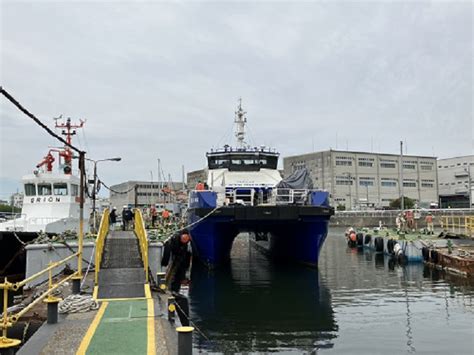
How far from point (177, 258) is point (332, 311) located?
1190 cm

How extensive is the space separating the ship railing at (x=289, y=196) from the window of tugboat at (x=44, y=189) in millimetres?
10350

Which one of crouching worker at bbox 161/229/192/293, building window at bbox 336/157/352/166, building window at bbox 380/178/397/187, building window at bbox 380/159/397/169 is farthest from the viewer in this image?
building window at bbox 380/159/397/169

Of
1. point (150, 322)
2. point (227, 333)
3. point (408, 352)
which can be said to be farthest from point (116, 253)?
point (408, 352)

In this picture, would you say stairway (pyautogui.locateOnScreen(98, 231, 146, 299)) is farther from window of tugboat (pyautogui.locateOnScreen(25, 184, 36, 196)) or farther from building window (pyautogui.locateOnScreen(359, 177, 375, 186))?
building window (pyautogui.locateOnScreen(359, 177, 375, 186))

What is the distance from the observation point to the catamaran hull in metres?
17.4

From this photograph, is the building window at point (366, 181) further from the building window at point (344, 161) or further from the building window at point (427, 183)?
the building window at point (427, 183)

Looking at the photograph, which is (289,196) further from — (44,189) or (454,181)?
(454,181)

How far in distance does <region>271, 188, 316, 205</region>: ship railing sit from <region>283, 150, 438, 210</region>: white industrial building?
68930 mm

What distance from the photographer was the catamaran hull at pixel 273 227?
17.4m

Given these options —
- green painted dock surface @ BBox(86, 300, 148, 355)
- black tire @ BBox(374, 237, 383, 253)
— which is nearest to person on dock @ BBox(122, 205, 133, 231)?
green painted dock surface @ BBox(86, 300, 148, 355)

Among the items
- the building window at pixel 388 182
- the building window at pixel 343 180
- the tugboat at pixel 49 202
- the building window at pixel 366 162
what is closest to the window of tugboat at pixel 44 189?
the tugboat at pixel 49 202

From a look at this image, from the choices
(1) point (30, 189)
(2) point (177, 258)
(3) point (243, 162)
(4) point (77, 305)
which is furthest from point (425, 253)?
(1) point (30, 189)

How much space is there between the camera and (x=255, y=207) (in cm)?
1730

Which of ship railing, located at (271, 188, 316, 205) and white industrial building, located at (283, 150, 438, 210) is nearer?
ship railing, located at (271, 188, 316, 205)
